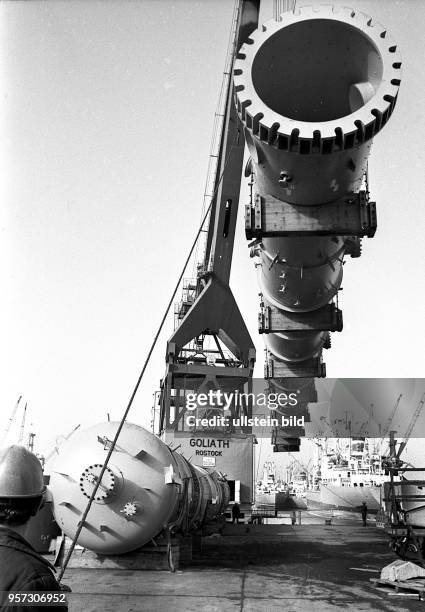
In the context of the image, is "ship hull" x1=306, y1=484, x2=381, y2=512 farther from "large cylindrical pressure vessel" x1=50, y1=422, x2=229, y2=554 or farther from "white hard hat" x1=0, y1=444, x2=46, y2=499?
"white hard hat" x1=0, y1=444, x2=46, y2=499

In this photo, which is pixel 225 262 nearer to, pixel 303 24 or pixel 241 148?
pixel 241 148

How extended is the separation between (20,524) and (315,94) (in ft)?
19.8

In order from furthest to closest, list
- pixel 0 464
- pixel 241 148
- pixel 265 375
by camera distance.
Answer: pixel 265 375 < pixel 241 148 < pixel 0 464

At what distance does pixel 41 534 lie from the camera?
8.64 meters

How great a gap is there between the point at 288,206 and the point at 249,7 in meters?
7.59

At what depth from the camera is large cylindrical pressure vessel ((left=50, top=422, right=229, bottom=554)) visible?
7.07 metres

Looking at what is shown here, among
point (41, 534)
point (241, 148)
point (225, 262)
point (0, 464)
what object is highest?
point (241, 148)

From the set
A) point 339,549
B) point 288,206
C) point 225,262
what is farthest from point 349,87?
point 225,262

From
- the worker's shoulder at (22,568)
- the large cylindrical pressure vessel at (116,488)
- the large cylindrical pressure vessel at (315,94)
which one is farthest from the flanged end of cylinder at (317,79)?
the worker's shoulder at (22,568)

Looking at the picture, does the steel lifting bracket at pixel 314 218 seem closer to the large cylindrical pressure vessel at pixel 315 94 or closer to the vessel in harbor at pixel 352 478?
the large cylindrical pressure vessel at pixel 315 94

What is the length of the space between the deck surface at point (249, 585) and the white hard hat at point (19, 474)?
413 centimetres

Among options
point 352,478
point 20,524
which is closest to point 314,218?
point 20,524

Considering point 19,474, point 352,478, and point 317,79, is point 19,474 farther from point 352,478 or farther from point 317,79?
point 352,478

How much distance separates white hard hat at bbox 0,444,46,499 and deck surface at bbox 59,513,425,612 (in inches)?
163
